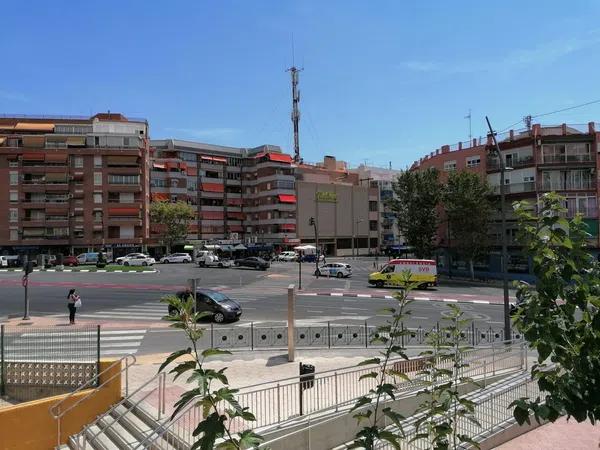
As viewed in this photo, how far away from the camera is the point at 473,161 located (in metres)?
53.6

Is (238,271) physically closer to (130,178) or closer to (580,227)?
(130,178)

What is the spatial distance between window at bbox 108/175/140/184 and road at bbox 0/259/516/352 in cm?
2406

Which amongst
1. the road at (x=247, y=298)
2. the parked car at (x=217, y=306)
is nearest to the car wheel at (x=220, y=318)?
the parked car at (x=217, y=306)

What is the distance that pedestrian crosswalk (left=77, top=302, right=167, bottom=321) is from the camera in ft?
82.7

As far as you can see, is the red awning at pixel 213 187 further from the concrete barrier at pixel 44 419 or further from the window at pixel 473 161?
the concrete barrier at pixel 44 419

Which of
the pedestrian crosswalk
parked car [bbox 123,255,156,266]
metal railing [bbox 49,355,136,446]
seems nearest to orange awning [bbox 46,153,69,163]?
parked car [bbox 123,255,156,266]

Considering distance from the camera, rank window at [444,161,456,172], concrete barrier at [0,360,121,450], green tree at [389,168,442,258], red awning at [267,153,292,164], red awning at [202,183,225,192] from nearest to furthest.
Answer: concrete barrier at [0,360,121,450] → green tree at [389,168,442,258] → window at [444,161,456,172] → red awning at [267,153,292,164] → red awning at [202,183,225,192]

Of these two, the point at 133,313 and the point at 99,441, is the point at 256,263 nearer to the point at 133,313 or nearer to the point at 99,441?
the point at 133,313

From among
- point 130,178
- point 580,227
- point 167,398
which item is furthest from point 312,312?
point 130,178

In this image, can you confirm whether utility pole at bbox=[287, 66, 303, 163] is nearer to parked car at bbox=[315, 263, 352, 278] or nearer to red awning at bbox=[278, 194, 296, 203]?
red awning at bbox=[278, 194, 296, 203]

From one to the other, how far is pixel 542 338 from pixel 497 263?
48.6 metres

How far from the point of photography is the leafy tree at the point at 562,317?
13.7 ft

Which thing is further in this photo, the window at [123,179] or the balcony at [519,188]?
the window at [123,179]

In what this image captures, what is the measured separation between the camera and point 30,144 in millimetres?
68688
